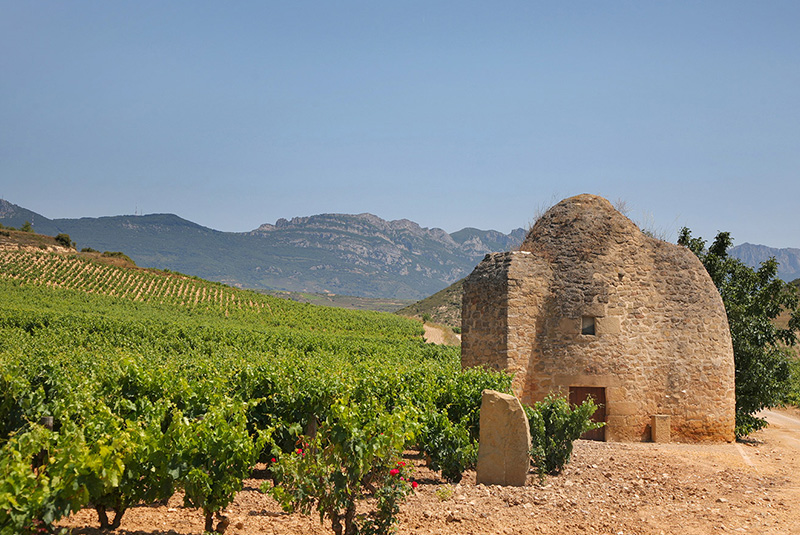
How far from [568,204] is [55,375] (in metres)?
12.1

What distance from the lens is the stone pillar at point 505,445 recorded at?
9.55m

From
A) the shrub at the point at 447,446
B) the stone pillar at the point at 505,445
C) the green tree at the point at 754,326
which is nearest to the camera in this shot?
the stone pillar at the point at 505,445

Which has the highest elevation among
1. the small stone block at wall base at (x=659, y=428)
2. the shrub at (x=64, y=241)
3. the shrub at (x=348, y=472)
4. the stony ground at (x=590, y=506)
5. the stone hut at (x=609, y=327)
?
the shrub at (x=64, y=241)

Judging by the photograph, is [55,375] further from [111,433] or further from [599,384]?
[599,384]

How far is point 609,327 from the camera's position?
14.2m

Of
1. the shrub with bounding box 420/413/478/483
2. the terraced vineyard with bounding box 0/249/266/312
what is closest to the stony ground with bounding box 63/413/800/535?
the shrub with bounding box 420/413/478/483

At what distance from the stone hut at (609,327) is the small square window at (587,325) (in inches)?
0.9

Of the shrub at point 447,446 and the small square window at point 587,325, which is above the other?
the small square window at point 587,325

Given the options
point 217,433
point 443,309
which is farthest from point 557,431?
point 443,309

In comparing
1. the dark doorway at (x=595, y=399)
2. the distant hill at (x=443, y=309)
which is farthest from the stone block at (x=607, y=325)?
the distant hill at (x=443, y=309)

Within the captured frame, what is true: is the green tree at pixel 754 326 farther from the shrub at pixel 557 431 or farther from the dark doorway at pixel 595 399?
the shrub at pixel 557 431

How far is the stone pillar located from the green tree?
10.7 metres

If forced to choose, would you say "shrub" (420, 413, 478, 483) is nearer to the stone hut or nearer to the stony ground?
the stony ground

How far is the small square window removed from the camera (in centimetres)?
1423
